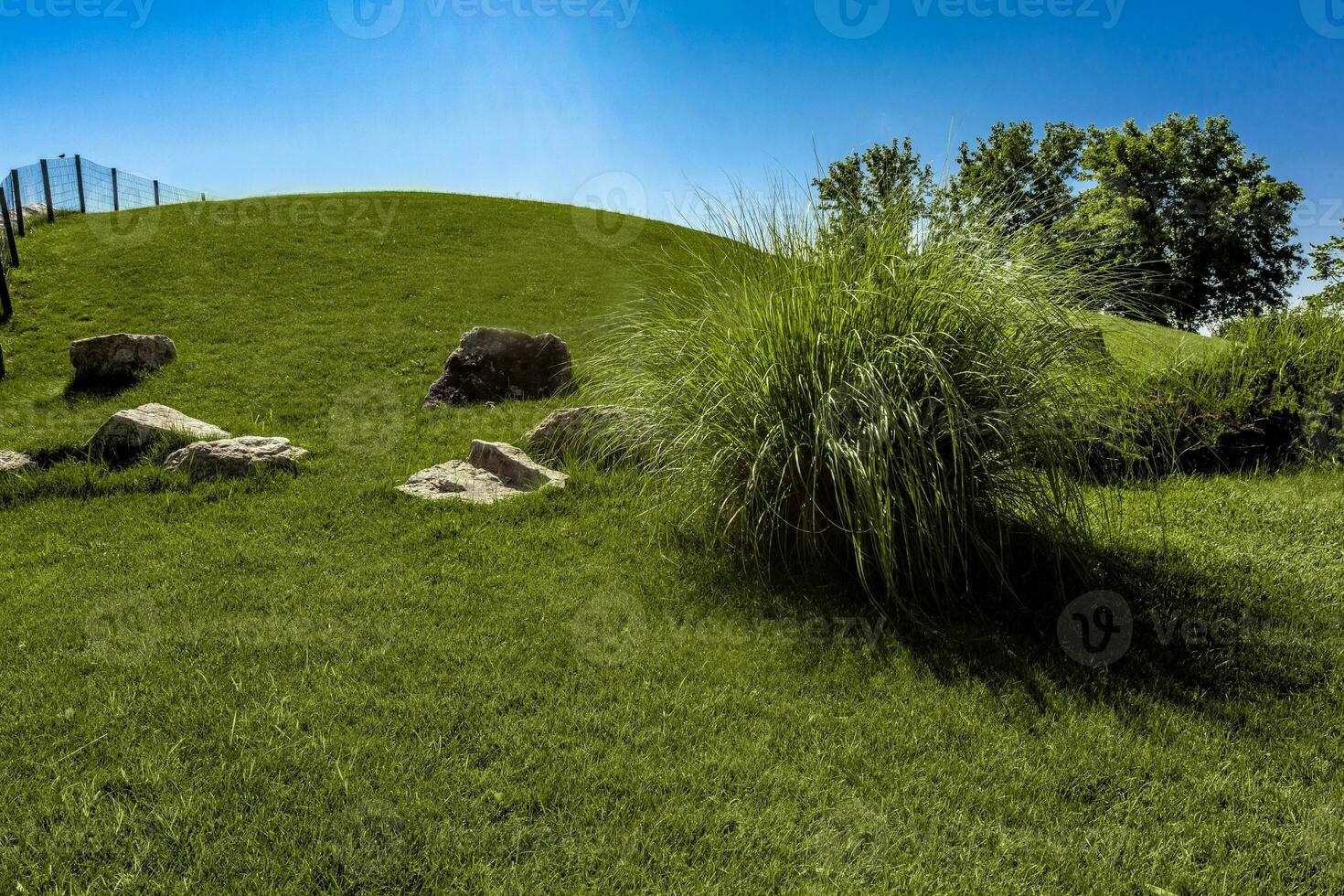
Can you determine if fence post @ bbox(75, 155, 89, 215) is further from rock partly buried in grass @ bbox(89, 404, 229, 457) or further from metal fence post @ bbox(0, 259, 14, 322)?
rock partly buried in grass @ bbox(89, 404, 229, 457)

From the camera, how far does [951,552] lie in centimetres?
358

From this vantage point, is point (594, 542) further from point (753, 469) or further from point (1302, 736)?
point (1302, 736)

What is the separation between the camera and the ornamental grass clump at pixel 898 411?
139 inches

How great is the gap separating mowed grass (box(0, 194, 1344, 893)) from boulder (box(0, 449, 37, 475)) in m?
0.26

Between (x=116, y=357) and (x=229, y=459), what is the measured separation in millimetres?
4351

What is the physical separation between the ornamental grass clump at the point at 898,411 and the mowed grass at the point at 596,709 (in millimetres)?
369

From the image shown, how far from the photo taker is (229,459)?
5812 millimetres

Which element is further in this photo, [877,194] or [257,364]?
[257,364]

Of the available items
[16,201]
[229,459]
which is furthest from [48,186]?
[229,459]

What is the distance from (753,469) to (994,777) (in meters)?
1.68

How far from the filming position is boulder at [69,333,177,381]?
8.55m

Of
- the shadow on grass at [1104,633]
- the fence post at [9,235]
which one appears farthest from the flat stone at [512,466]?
the fence post at [9,235]

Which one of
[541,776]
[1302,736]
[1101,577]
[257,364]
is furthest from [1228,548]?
[257,364]

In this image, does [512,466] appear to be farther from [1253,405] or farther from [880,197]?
[1253,405]
